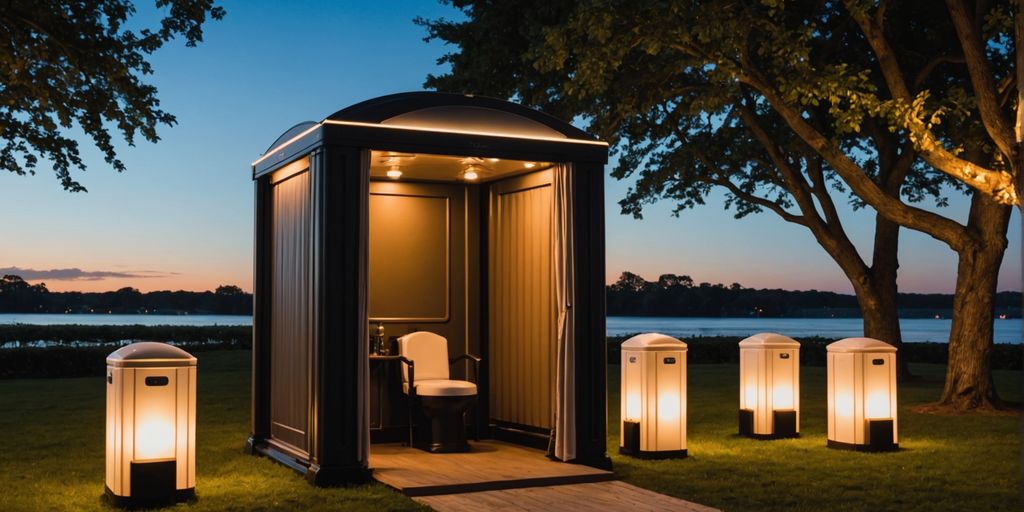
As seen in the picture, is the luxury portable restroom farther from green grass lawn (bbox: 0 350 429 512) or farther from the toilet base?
the toilet base

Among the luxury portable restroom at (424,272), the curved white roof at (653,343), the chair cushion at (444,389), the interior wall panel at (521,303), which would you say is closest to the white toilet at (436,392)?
the chair cushion at (444,389)

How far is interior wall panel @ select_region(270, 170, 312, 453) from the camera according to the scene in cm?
855

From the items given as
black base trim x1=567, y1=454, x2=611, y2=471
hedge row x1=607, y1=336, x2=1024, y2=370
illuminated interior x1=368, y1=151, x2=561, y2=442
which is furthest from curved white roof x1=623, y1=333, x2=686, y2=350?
hedge row x1=607, y1=336, x2=1024, y2=370

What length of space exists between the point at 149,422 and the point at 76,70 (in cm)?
661

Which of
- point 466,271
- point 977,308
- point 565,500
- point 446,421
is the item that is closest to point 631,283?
point 977,308

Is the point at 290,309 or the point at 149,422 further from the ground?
the point at 290,309

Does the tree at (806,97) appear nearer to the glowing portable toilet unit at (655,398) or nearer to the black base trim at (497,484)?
the glowing portable toilet unit at (655,398)

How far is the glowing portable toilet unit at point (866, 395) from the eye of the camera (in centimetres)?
1006

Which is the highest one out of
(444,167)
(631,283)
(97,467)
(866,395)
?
(444,167)

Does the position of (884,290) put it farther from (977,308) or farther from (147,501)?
(147,501)

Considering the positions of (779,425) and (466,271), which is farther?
(779,425)

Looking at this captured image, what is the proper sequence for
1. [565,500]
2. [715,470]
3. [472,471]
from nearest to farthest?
[565,500]
[472,471]
[715,470]

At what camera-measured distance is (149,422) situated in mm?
7039

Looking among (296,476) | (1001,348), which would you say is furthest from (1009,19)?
(1001,348)
